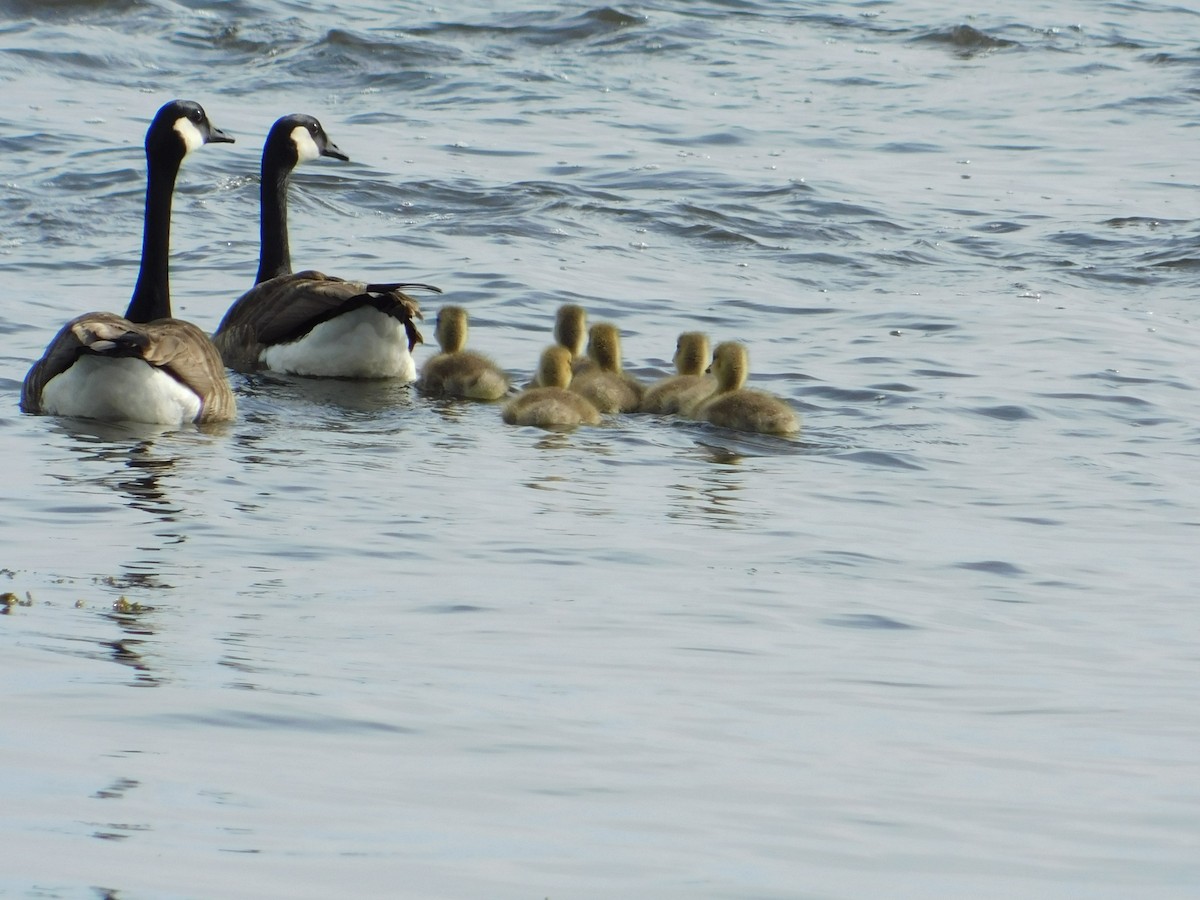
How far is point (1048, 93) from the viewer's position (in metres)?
24.1

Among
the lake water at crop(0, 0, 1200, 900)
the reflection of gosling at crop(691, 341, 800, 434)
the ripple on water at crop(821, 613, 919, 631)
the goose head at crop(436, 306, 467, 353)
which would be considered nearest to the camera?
the lake water at crop(0, 0, 1200, 900)

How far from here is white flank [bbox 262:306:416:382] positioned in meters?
11.6

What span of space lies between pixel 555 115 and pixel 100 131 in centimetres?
510

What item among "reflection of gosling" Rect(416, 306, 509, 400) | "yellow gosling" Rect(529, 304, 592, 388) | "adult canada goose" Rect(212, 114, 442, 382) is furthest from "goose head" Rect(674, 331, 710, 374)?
"adult canada goose" Rect(212, 114, 442, 382)

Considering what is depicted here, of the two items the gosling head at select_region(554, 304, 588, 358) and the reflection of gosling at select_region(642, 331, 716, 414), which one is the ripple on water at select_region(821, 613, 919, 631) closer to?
the reflection of gosling at select_region(642, 331, 716, 414)

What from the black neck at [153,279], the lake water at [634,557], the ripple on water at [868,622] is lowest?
the ripple on water at [868,622]

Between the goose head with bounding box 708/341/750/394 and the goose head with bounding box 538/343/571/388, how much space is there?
794 millimetres

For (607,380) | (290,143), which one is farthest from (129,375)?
(290,143)

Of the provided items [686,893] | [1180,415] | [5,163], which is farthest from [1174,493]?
[5,163]

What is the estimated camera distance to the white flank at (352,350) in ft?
38.0

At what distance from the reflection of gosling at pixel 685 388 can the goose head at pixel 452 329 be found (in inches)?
55.2

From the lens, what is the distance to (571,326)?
456 inches

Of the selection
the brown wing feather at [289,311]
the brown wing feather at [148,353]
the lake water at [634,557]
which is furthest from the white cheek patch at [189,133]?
the brown wing feather at [148,353]

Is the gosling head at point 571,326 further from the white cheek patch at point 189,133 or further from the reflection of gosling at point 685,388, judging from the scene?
the white cheek patch at point 189,133
